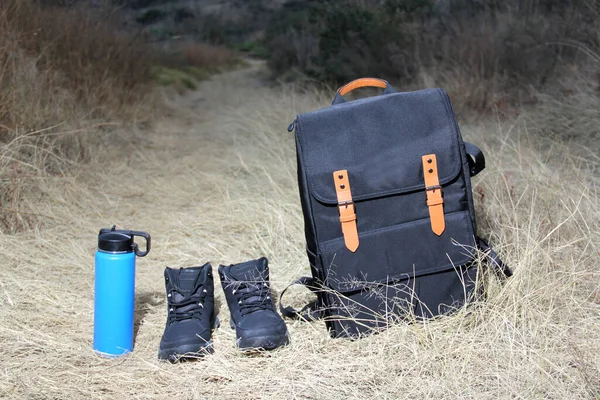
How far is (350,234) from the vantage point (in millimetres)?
2299

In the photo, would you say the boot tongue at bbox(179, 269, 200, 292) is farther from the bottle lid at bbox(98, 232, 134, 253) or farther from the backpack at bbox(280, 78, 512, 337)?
the backpack at bbox(280, 78, 512, 337)

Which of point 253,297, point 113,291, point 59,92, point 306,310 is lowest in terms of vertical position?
point 59,92

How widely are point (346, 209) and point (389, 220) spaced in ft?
0.52

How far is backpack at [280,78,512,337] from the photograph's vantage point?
230 centimetres

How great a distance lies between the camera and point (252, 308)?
93.9 inches

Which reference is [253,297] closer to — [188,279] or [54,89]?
[188,279]

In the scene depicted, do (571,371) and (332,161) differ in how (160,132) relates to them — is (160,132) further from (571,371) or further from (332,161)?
(571,371)

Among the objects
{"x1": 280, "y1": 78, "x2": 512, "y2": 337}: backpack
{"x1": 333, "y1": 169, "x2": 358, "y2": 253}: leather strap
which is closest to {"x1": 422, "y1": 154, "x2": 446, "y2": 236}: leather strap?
{"x1": 280, "y1": 78, "x2": 512, "y2": 337}: backpack

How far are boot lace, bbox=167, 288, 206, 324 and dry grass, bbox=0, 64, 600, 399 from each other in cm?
12

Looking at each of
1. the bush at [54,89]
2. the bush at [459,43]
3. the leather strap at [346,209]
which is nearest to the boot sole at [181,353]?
the leather strap at [346,209]

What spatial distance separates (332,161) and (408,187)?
0.90 feet

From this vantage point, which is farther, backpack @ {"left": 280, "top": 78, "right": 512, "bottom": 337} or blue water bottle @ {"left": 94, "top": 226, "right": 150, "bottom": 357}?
backpack @ {"left": 280, "top": 78, "right": 512, "bottom": 337}

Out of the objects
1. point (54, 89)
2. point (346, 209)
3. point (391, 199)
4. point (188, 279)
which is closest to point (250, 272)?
point (188, 279)

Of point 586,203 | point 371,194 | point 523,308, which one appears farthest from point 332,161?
point 586,203
